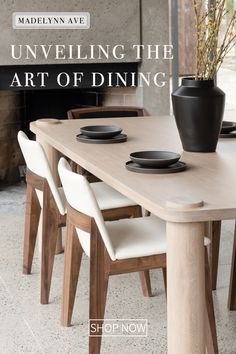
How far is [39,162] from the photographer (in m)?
3.72

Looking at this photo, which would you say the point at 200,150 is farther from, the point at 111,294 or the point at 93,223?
the point at 111,294

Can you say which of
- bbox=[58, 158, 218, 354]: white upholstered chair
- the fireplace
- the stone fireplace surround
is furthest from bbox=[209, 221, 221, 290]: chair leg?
the fireplace

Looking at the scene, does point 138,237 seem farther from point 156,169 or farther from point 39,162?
point 39,162

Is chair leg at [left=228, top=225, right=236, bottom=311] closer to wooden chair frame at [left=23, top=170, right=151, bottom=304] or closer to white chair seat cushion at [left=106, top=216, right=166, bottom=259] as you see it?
wooden chair frame at [left=23, top=170, right=151, bottom=304]

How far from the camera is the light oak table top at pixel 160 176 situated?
2367mm

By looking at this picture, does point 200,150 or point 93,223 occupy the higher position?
point 200,150

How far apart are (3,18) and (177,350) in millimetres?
3997

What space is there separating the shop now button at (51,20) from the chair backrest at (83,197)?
3.04 meters

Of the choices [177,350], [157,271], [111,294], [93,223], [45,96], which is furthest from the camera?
[45,96]

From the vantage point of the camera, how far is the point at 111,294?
156 inches

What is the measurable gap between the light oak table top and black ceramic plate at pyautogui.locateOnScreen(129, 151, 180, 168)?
0.06 m

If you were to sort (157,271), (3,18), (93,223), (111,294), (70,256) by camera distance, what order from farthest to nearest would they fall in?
1. (3,18)
2. (157,271)
3. (111,294)
4. (70,256)
5. (93,223)

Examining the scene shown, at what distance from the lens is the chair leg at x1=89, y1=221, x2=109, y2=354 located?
2.94 m

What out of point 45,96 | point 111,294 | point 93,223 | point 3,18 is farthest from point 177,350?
point 45,96
